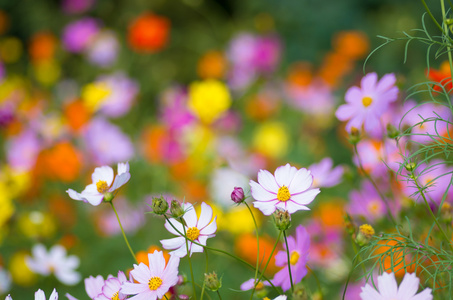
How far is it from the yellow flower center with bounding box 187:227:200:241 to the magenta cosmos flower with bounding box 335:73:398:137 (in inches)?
8.8

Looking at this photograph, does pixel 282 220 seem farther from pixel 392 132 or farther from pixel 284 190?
pixel 392 132

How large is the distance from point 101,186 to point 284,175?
183 mm

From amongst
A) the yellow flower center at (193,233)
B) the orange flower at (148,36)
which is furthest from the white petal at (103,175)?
the orange flower at (148,36)

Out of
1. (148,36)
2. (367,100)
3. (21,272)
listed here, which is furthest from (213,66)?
(367,100)

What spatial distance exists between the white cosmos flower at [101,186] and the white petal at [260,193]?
0.11 metres

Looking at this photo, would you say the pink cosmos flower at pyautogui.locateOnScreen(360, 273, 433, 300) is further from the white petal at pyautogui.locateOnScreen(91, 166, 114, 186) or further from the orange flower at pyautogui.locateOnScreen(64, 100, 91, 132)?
the orange flower at pyautogui.locateOnScreen(64, 100, 91, 132)

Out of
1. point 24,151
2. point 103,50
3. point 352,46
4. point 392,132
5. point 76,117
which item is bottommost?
point 24,151

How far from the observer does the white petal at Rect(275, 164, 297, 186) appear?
0.51 meters

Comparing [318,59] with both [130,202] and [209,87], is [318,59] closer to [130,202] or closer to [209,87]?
[209,87]

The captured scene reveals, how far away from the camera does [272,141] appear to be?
173cm

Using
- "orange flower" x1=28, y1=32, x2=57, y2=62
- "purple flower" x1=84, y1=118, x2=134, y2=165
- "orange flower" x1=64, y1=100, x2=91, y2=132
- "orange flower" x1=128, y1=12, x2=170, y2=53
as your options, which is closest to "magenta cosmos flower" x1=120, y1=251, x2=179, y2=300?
"purple flower" x1=84, y1=118, x2=134, y2=165

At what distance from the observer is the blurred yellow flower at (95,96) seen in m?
1.65

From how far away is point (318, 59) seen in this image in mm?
2271

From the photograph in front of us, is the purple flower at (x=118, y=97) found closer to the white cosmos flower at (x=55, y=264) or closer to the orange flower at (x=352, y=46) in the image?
the orange flower at (x=352, y=46)
